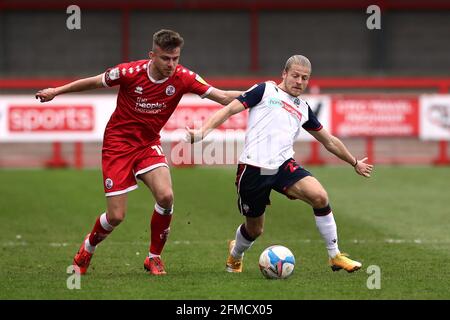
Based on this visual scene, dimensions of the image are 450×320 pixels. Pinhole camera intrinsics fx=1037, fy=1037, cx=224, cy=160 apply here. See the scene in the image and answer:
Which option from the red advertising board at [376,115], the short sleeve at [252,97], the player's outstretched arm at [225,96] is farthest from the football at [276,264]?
the red advertising board at [376,115]

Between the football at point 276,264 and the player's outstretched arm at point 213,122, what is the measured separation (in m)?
1.22

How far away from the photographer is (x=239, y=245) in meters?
9.29

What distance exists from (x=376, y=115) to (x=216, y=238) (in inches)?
407

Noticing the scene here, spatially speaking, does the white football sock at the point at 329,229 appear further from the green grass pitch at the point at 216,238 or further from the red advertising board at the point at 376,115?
the red advertising board at the point at 376,115

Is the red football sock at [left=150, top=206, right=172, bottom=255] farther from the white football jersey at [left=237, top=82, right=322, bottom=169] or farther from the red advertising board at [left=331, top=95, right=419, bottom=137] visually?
the red advertising board at [left=331, top=95, right=419, bottom=137]

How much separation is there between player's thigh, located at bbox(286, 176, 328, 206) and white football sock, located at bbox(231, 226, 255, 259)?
0.70 m

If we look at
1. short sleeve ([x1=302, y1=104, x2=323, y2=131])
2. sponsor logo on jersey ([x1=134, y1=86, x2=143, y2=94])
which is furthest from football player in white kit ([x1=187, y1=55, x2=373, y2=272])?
sponsor logo on jersey ([x1=134, y1=86, x2=143, y2=94])

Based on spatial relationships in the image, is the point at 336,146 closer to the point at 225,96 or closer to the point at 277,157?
the point at 277,157

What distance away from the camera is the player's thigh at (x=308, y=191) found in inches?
345

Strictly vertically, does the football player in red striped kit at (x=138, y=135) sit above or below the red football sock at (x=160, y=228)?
above

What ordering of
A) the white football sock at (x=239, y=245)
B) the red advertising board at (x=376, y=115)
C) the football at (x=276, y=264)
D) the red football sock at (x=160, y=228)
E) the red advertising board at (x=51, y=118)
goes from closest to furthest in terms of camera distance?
the football at (x=276, y=264) < the white football sock at (x=239, y=245) < the red football sock at (x=160, y=228) < the red advertising board at (x=51, y=118) < the red advertising board at (x=376, y=115)

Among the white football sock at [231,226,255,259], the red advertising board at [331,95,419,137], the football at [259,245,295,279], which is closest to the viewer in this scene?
the football at [259,245,295,279]

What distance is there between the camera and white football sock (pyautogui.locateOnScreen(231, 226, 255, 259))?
9.26m

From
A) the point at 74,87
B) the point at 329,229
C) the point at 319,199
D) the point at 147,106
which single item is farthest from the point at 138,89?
the point at 329,229
